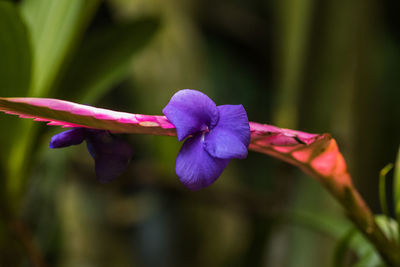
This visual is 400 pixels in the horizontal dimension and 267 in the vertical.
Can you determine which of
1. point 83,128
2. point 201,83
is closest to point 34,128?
point 83,128

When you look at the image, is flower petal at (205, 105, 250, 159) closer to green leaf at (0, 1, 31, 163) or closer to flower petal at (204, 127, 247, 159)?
flower petal at (204, 127, 247, 159)

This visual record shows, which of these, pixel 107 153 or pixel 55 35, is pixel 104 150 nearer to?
pixel 107 153

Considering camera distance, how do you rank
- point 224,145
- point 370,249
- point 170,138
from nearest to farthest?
point 224,145 < point 370,249 < point 170,138

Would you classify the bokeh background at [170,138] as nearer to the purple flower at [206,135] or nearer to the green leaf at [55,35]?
the green leaf at [55,35]

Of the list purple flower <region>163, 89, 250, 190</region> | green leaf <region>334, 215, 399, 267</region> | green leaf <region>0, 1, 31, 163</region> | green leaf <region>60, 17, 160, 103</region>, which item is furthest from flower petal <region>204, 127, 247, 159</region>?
green leaf <region>60, 17, 160, 103</region>

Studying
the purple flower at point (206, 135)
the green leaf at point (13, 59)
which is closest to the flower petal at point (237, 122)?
the purple flower at point (206, 135)

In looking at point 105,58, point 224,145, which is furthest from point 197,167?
point 105,58
